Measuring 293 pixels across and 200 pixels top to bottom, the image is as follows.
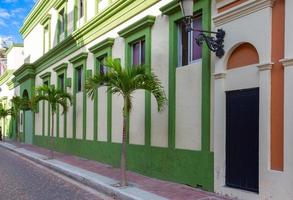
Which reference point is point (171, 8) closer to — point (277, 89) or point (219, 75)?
point (219, 75)

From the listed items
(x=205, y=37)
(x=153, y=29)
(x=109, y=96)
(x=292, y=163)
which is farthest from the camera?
(x=109, y=96)

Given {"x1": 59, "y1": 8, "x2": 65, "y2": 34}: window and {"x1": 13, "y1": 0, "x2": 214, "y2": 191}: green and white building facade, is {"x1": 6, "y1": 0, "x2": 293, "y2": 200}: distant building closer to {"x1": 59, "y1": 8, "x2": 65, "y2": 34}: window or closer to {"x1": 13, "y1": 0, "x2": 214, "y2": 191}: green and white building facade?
{"x1": 13, "y1": 0, "x2": 214, "y2": 191}: green and white building facade

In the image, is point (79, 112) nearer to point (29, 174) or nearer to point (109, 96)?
point (109, 96)

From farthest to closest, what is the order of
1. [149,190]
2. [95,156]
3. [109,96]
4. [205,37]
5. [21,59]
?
[21,59] → [95,156] → [109,96] → [149,190] → [205,37]

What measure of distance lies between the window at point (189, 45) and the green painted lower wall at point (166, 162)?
2217mm

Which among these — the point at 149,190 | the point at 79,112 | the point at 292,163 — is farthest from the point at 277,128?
the point at 79,112

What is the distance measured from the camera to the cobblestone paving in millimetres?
9719

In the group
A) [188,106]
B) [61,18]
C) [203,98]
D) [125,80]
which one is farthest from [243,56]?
[61,18]

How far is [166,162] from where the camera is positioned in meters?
11.1

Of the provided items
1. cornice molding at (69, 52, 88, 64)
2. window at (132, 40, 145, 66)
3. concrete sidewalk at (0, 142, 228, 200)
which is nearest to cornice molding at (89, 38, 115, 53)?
cornice molding at (69, 52, 88, 64)

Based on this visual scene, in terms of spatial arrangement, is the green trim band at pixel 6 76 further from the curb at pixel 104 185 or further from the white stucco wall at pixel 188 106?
the white stucco wall at pixel 188 106

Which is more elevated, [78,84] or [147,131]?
[78,84]

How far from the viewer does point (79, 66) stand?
1858 centimetres

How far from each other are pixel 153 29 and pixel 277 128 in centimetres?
550
